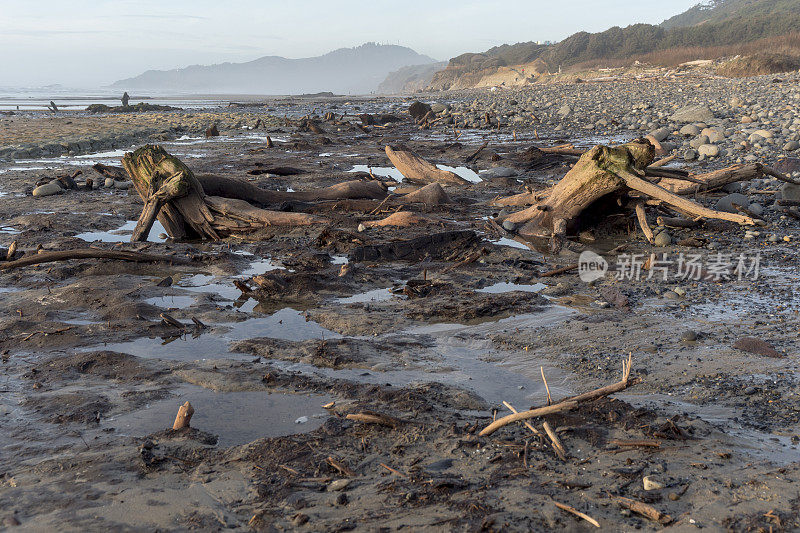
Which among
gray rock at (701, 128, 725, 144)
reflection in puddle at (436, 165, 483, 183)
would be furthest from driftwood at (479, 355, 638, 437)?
gray rock at (701, 128, 725, 144)

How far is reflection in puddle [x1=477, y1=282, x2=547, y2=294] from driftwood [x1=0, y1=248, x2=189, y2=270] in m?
3.63

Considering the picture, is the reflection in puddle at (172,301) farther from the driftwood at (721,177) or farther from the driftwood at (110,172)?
the driftwood at (110,172)

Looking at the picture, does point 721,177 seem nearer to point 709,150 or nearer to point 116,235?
point 709,150

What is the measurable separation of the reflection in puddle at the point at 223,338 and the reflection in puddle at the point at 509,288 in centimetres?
188

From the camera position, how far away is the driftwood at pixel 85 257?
6348mm

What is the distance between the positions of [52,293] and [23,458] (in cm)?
320

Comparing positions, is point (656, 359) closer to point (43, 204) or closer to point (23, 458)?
point (23, 458)

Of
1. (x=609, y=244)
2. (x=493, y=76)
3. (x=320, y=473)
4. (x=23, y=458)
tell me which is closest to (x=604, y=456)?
(x=320, y=473)

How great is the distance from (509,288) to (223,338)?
2.90 metres

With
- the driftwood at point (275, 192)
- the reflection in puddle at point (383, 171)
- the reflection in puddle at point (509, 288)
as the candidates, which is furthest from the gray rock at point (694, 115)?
the reflection in puddle at point (509, 288)

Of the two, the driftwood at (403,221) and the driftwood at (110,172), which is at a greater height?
the driftwood at (110,172)

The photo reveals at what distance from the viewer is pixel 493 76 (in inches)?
3219

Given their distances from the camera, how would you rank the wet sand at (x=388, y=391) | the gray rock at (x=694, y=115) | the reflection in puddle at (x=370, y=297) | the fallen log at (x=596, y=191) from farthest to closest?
1. the gray rock at (x=694, y=115)
2. the fallen log at (x=596, y=191)
3. the reflection in puddle at (x=370, y=297)
4. the wet sand at (x=388, y=391)

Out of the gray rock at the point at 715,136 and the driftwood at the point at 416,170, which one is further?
the gray rock at the point at 715,136
